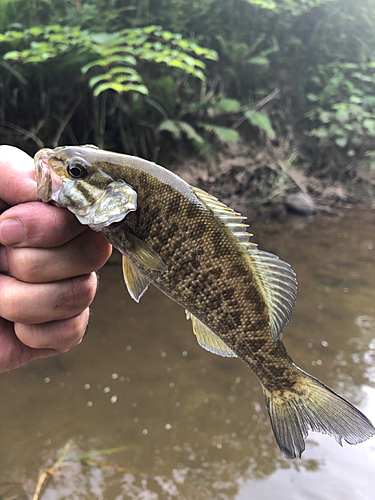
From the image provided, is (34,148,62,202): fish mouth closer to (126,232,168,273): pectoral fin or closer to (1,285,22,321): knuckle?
(126,232,168,273): pectoral fin

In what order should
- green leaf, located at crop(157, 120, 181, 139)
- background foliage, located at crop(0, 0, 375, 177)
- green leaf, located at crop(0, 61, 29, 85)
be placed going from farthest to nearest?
green leaf, located at crop(157, 120, 181, 139), background foliage, located at crop(0, 0, 375, 177), green leaf, located at crop(0, 61, 29, 85)

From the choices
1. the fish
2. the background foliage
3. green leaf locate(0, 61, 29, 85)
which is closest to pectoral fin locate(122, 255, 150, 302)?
the fish

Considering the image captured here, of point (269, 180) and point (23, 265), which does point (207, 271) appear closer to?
point (23, 265)

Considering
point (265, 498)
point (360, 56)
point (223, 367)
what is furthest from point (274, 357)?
point (360, 56)

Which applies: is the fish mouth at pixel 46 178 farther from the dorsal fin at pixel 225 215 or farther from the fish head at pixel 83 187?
the dorsal fin at pixel 225 215

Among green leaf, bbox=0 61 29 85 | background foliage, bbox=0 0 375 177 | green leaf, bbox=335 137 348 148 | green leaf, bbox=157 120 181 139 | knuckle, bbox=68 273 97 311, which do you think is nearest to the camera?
knuckle, bbox=68 273 97 311

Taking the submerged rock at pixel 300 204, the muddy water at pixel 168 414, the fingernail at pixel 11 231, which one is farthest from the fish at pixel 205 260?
the submerged rock at pixel 300 204

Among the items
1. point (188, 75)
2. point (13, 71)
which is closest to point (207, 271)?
point (13, 71)

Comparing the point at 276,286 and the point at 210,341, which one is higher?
the point at 276,286

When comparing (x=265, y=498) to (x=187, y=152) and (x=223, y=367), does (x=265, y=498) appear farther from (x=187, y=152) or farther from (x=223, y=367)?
(x=187, y=152)
